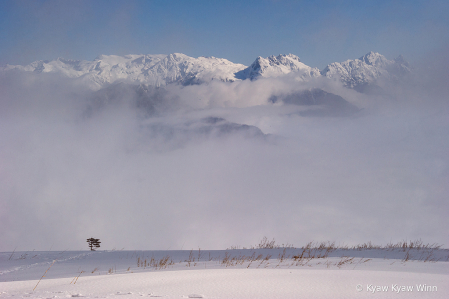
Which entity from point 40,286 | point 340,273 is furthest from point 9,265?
point 340,273

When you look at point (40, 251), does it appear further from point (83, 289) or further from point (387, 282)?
point (387, 282)

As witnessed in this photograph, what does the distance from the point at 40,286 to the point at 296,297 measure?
433 centimetres

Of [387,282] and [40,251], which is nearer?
[387,282]

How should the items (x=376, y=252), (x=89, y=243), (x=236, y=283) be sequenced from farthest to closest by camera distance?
1. (x=89, y=243)
2. (x=376, y=252)
3. (x=236, y=283)

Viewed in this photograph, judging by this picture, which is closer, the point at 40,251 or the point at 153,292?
the point at 153,292

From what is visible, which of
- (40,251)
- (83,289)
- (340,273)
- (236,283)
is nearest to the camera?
(83,289)

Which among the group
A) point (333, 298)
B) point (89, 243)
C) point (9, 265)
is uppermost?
point (89, 243)

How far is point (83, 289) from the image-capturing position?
5129 millimetres

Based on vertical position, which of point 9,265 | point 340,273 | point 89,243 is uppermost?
point 89,243

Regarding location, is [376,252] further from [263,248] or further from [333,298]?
[333,298]

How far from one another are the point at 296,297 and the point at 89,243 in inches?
655

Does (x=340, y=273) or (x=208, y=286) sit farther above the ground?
(x=340, y=273)

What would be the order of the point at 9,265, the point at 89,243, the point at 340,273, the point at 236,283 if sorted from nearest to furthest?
the point at 236,283
the point at 340,273
the point at 9,265
the point at 89,243

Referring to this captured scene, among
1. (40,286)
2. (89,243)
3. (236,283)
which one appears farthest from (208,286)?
(89,243)
